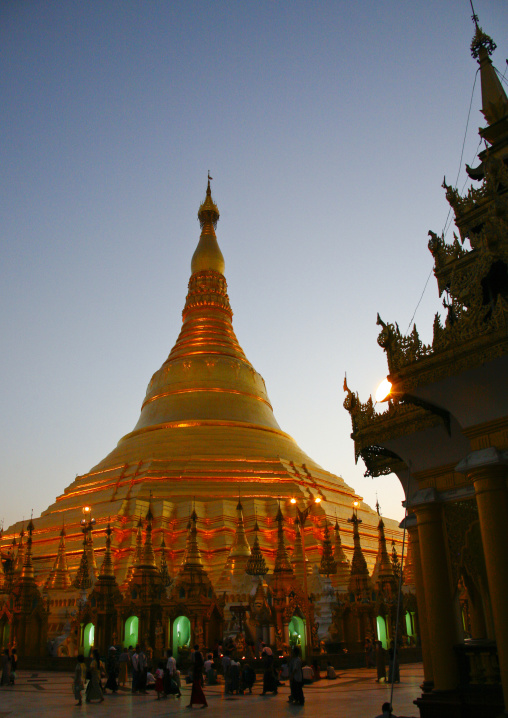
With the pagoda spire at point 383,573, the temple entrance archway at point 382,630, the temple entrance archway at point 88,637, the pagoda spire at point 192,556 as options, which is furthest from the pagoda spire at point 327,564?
the temple entrance archway at point 88,637

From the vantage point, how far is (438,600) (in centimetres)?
923

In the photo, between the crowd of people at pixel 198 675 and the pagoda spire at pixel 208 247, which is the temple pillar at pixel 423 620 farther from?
the pagoda spire at pixel 208 247

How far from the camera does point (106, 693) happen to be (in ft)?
48.4

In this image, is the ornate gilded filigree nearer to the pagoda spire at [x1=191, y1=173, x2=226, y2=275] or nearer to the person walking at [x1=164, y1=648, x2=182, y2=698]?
the pagoda spire at [x1=191, y1=173, x2=226, y2=275]

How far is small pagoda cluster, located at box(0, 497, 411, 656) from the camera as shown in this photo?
2178cm

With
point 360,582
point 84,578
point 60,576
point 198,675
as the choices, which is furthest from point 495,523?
point 60,576

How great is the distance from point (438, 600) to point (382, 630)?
54.2ft

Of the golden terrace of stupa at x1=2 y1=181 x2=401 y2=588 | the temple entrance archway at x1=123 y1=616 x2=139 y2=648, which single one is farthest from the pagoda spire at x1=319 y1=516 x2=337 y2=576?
the temple entrance archway at x1=123 y1=616 x2=139 y2=648

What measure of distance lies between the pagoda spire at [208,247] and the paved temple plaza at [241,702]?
37867 mm

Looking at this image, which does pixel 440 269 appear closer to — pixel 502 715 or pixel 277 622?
pixel 502 715

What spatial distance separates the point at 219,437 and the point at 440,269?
2870 centimetres

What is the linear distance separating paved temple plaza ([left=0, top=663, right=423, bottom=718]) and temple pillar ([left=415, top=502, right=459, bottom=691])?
1165 mm

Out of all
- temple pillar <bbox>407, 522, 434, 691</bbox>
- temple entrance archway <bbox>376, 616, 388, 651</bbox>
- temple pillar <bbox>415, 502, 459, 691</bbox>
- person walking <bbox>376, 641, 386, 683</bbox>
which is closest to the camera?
temple pillar <bbox>415, 502, 459, 691</bbox>

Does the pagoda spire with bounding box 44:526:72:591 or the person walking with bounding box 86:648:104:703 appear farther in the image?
the pagoda spire with bounding box 44:526:72:591
